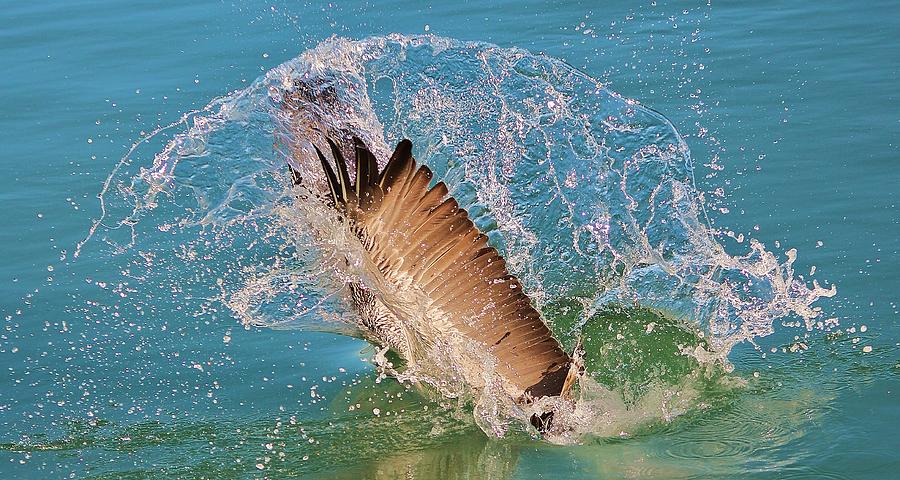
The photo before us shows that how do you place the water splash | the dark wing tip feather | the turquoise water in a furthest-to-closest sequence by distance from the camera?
1. the water splash
2. the turquoise water
3. the dark wing tip feather

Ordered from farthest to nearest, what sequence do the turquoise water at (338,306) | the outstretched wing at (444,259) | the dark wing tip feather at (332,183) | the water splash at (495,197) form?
the water splash at (495,197)
the turquoise water at (338,306)
the outstretched wing at (444,259)
the dark wing tip feather at (332,183)

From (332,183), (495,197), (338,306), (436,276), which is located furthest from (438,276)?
(495,197)

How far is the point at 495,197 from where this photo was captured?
286 inches

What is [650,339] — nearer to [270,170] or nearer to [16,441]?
[270,170]

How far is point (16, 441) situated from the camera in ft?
18.3

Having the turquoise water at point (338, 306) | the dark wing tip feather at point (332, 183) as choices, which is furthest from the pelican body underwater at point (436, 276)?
the turquoise water at point (338, 306)

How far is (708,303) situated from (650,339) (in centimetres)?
37

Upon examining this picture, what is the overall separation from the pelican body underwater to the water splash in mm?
193

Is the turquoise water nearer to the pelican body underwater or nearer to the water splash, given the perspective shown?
the water splash

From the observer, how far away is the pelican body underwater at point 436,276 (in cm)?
458

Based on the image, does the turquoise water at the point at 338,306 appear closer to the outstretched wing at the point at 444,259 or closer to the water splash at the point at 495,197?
the water splash at the point at 495,197

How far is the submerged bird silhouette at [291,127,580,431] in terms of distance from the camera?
4.58m

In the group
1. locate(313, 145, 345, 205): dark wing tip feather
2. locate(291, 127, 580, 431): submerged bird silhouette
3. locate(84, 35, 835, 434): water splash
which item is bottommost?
locate(291, 127, 580, 431): submerged bird silhouette

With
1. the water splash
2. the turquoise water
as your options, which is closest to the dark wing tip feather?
the water splash
